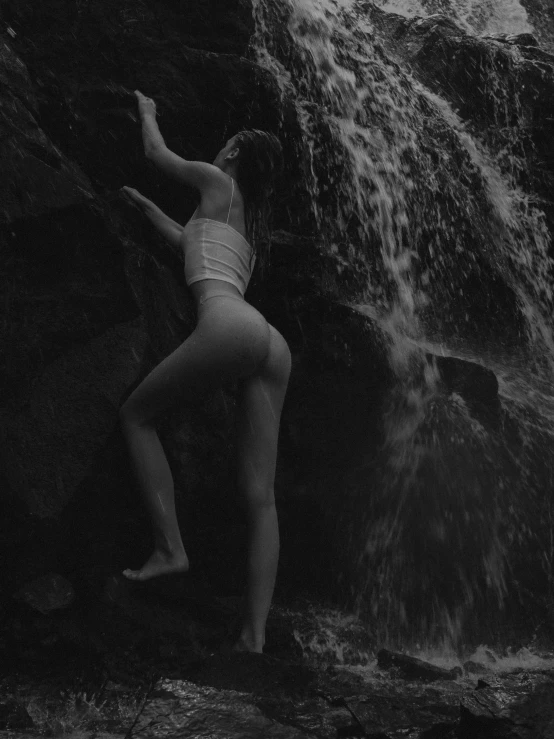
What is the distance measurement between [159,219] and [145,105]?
0.94m

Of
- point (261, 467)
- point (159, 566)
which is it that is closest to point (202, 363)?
point (261, 467)

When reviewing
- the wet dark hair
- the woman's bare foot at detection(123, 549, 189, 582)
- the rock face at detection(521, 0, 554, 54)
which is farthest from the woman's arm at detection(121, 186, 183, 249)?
the rock face at detection(521, 0, 554, 54)

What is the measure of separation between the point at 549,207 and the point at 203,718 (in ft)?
22.8

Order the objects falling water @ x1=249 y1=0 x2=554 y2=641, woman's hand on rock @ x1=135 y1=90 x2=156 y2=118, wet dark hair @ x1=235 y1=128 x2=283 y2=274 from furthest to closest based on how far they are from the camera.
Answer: falling water @ x1=249 y1=0 x2=554 y2=641, woman's hand on rock @ x1=135 y1=90 x2=156 y2=118, wet dark hair @ x1=235 y1=128 x2=283 y2=274

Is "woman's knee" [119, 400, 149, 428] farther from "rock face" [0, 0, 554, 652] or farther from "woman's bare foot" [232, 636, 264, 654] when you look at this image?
"woman's bare foot" [232, 636, 264, 654]

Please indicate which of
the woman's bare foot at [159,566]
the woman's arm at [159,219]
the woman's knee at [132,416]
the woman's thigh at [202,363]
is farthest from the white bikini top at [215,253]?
the woman's bare foot at [159,566]

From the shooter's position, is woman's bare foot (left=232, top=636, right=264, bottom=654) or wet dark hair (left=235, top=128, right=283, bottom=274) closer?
woman's bare foot (left=232, top=636, right=264, bottom=654)

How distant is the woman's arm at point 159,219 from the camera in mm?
4320

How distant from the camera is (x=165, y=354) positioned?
13.9 ft

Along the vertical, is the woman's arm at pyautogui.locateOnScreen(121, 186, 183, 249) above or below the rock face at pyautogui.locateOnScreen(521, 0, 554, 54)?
below

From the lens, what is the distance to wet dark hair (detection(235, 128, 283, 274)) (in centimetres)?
441

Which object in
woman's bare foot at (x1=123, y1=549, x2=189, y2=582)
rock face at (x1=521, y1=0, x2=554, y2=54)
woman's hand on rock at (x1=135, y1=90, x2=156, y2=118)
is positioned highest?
rock face at (x1=521, y1=0, x2=554, y2=54)

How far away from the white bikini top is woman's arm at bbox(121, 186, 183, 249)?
133 millimetres

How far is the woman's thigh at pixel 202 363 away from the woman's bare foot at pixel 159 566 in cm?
65
